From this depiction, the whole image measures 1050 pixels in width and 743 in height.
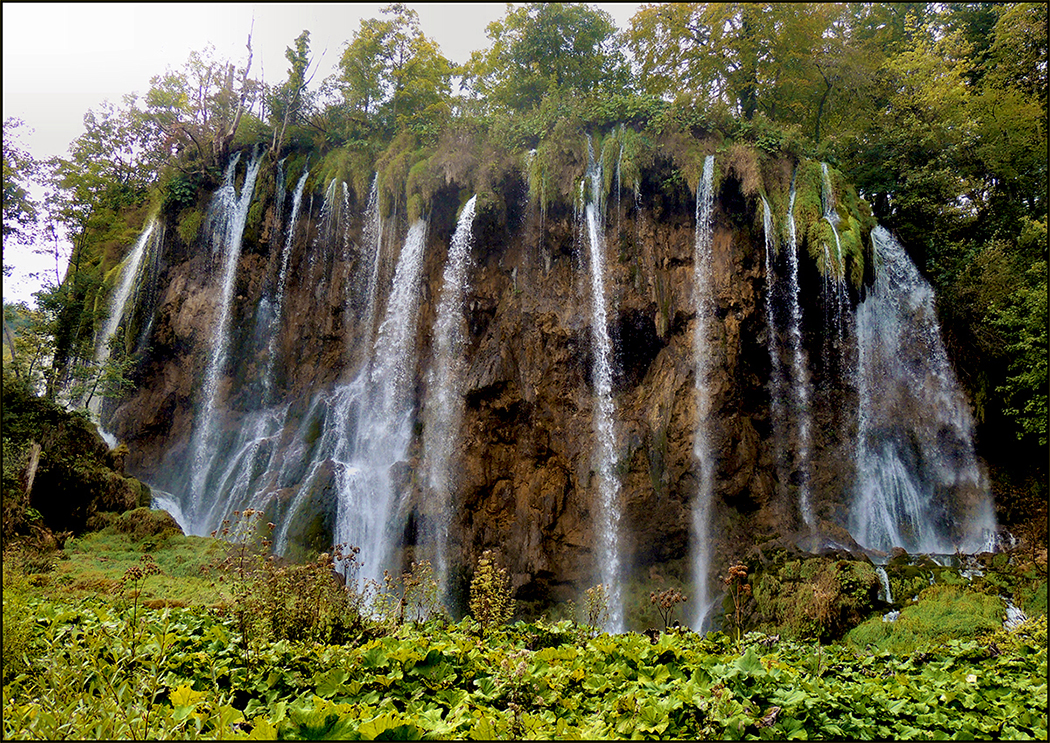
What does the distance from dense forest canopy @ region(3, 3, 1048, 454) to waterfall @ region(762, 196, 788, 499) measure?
2417mm

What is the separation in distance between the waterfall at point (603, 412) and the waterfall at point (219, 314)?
978cm

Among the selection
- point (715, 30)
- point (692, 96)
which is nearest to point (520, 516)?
point (692, 96)

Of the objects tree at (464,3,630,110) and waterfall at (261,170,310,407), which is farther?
tree at (464,3,630,110)

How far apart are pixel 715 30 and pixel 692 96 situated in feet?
6.63

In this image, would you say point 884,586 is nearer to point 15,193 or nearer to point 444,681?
point 444,681

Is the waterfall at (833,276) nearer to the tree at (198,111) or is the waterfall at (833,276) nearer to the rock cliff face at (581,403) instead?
the rock cliff face at (581,403)

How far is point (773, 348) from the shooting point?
41.1ft

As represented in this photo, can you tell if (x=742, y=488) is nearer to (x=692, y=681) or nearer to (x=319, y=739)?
(x=692, y=681)

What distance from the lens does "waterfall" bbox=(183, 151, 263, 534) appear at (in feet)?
47.7

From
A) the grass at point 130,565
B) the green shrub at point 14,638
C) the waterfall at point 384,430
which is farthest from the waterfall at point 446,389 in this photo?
the green shrub at point 14,638

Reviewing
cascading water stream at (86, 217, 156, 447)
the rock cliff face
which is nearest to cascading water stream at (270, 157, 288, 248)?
the rock cliff face

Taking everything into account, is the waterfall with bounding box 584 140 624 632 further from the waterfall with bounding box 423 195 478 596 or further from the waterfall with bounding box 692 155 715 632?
the waterfall with bounding box 423 195 478 596

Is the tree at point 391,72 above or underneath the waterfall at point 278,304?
above

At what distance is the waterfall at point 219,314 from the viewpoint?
14531mm
